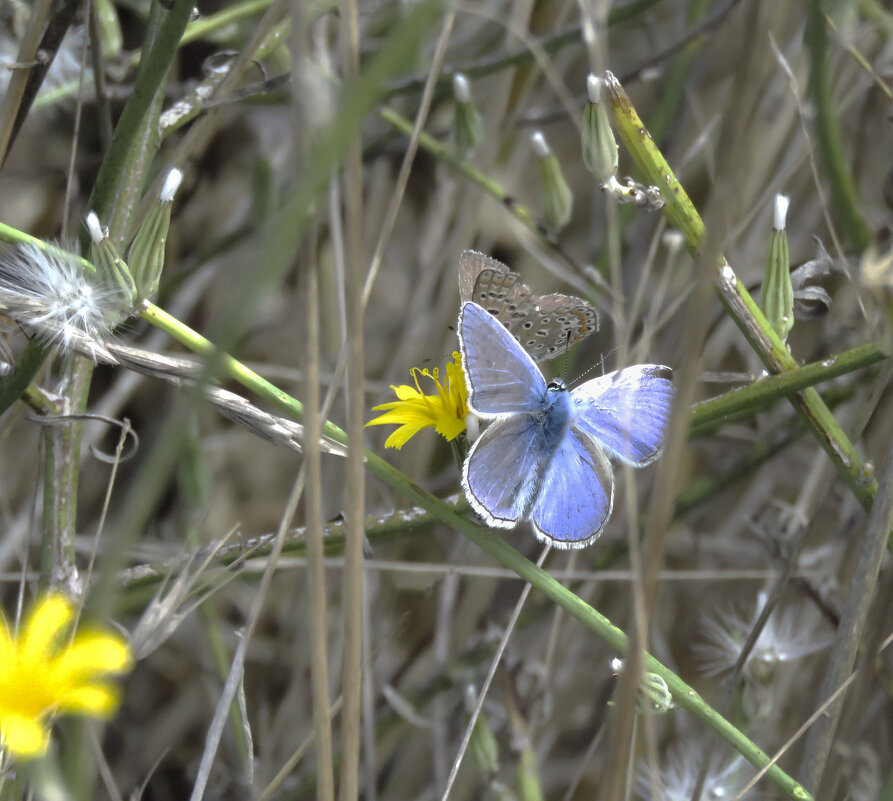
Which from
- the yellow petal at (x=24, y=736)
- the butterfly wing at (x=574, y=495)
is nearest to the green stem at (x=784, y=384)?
the butterfly wing at (x=574, y=495)

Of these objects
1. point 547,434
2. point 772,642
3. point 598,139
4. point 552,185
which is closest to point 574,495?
point 547,434

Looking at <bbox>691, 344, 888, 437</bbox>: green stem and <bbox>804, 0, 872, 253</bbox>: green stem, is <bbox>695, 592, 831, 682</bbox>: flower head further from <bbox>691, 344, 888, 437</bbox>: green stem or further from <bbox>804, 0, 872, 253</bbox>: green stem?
<bbox>804, 0, 872, 253</bbox>: green stem

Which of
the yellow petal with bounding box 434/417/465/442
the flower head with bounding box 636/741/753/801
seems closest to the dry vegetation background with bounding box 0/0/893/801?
the flower head with bounding box 636/741/753/801

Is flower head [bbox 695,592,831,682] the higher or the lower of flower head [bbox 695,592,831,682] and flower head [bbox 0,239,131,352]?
the lower

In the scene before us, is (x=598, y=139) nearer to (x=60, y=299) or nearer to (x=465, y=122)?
(x=465, y=122)

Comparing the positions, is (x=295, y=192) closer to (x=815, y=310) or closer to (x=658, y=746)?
(x=815, y=310)

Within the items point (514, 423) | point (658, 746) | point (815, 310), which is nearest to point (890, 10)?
point (815, 310)

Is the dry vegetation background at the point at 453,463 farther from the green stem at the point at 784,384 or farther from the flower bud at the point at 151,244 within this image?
the flower bud at the point at 151,244
